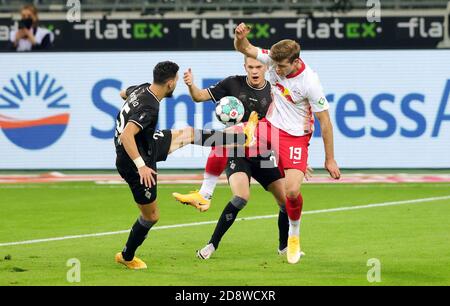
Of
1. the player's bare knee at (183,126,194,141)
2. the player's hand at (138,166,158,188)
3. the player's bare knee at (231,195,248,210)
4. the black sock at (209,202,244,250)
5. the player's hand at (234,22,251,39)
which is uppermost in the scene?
the player's hand at (234,22,251,39)

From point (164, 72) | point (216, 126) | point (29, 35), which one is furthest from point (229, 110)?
point (29, 35)

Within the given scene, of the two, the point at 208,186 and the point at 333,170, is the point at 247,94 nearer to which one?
the point at 208,186

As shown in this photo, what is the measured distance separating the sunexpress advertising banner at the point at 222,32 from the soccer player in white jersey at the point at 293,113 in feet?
35.7

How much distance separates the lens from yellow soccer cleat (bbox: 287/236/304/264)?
12.7m

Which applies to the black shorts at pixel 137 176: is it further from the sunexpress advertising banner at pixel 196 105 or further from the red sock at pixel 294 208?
the sunexpress advertising banner at pixel 196 105

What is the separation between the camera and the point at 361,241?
14430 mm

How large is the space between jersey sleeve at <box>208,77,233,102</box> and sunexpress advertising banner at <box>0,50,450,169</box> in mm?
7424

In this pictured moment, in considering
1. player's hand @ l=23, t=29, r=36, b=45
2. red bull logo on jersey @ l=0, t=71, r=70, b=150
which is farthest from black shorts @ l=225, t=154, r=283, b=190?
player's hand @ l=23, t=29, r=36, b=45

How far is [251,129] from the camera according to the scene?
1356 cm

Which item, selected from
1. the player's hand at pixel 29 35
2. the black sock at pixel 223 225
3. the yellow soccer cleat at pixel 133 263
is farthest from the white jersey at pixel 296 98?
the player's hand at pixel 29 35

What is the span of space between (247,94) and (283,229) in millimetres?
1589

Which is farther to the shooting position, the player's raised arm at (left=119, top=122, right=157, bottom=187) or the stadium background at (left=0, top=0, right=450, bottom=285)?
the stadium background at (left=0, top=0, right=450, bottom=285)

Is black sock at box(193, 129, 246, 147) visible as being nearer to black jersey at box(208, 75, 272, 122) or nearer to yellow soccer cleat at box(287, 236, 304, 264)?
black jersey at box(208, 75, 272, 122)

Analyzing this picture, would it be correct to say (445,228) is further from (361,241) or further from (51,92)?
(51,92)
